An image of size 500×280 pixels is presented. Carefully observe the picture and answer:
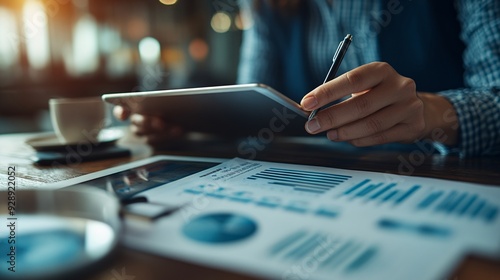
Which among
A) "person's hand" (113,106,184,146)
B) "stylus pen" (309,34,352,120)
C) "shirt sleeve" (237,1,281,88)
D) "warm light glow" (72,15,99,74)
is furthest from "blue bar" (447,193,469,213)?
"warm light glow" (72,15,99,74)

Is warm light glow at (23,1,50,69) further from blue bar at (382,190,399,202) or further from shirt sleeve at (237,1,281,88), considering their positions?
blue bar at (382,190,399,202)

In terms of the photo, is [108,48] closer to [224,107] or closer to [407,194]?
[224,107]

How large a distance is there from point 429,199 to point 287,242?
6.5 inches

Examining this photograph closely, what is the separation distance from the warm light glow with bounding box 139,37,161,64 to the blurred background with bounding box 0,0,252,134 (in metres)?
0.01

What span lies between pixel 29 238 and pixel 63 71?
14.7ft

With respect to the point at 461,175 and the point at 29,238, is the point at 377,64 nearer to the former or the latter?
the point at 461,175

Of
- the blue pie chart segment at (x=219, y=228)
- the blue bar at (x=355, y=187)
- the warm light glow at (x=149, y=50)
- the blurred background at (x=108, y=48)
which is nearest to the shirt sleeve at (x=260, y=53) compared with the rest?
the blue bar at (x=355, y=187)

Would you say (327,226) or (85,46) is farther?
(85,46)

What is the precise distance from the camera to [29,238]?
0.90ft

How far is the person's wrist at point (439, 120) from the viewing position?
625 millimetres

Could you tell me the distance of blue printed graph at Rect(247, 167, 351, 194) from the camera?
0.40 meters

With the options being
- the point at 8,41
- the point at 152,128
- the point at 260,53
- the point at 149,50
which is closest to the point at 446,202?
the point at 152,128

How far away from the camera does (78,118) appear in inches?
27.0

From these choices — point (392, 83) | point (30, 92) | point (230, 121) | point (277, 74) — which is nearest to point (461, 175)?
point (392, 83)
